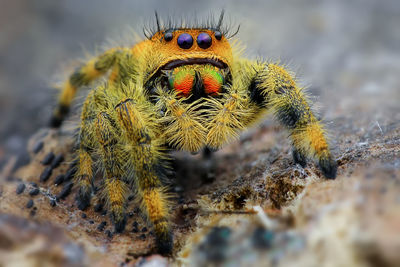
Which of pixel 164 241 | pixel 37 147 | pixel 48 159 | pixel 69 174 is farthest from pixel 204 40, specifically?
pixel 37 147

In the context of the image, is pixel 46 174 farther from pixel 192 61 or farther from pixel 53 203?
pixel 192 61

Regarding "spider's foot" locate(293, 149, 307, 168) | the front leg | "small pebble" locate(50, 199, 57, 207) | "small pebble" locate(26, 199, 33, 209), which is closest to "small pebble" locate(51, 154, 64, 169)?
"small pebble" locate(50, 199, 57, 207)

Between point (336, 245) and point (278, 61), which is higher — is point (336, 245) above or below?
below

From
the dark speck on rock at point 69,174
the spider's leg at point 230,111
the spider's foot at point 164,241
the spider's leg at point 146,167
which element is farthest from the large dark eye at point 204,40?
the dark speck on rock at point 69,174

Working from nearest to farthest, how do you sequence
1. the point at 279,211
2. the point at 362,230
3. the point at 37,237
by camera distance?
the point at 362,230 → the point at 37,237 → the point at 279,211

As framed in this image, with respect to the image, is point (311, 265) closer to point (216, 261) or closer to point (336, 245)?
point (336, 245)

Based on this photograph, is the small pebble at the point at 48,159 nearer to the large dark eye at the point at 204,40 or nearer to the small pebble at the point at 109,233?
the small pebble at the point at 109,233

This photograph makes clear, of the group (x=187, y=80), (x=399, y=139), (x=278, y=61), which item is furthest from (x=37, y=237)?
(x=399, y=139)
